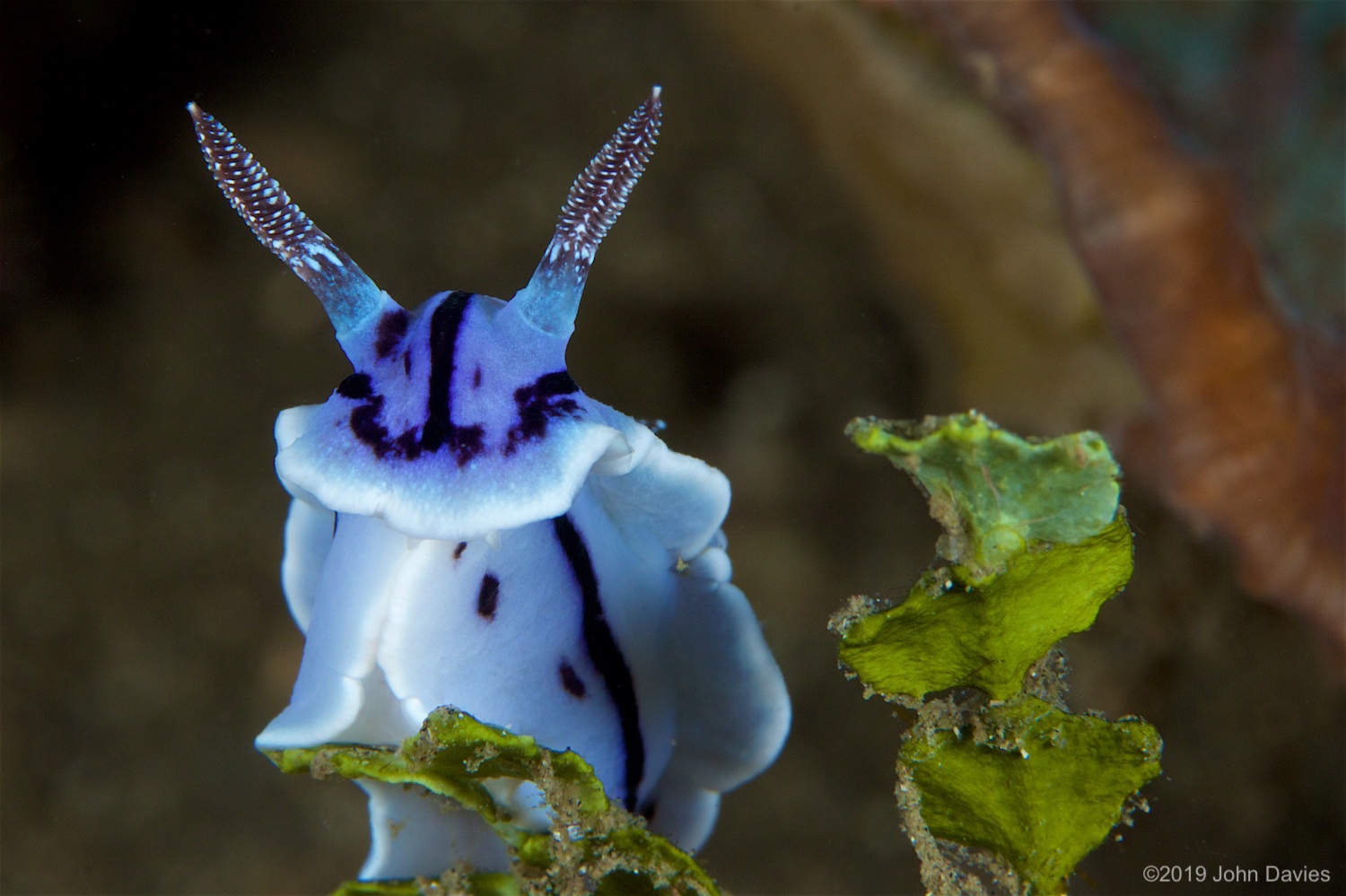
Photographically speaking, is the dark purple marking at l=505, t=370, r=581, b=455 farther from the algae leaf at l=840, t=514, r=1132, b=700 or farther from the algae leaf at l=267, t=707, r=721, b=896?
the algae leaf at l=840, t=514, r=1132, b=700

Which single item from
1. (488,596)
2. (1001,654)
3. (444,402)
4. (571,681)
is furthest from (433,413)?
(1001,654)

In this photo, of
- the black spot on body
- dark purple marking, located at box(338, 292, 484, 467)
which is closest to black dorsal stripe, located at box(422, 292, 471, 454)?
dark purple marking, located at box(338, 292, 484, 467)

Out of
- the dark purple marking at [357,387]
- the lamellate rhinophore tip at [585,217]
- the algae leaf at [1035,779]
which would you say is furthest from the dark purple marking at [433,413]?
the algae leaf at [1035,779]

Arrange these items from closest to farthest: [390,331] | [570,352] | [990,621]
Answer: [990,621] → [390,331] → [570,352]

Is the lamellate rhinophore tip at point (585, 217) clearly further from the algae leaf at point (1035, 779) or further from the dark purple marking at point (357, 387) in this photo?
the algae leaf at point (1035, 779)

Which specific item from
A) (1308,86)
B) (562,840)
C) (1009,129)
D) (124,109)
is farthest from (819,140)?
(562,840)

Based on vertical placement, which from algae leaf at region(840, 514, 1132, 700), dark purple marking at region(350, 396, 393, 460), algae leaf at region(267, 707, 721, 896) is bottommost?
algae leaf at region(267, 707, 721, 896)

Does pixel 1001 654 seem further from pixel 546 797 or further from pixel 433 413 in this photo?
pixel 433 413
